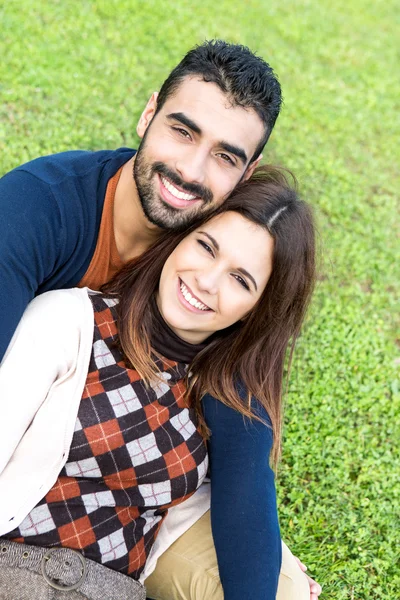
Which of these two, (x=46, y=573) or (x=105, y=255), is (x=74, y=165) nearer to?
(x=105, y=255)

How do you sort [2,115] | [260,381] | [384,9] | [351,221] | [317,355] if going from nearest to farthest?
1. [260,381]
2. [317,355]
3. [2,115]
4. [351,221]
5. [384,9]

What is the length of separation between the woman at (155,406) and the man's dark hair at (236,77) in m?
0.33

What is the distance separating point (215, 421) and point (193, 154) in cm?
119

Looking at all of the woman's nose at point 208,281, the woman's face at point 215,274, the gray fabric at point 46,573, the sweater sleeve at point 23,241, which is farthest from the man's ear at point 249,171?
the gray fabric at point 46,573

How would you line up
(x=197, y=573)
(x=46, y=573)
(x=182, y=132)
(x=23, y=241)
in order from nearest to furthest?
(x=46, y=573), (x=23, y=241), (x=197, y=573), (x=182, y=132)

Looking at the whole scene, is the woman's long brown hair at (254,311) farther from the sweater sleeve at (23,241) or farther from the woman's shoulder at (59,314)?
the sweater sleeve at (23,241)

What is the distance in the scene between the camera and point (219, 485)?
2.73 meters

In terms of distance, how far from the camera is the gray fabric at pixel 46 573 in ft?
7.44

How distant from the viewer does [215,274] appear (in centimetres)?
262

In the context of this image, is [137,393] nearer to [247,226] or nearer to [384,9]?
[247,226]

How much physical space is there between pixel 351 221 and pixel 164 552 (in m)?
3.59

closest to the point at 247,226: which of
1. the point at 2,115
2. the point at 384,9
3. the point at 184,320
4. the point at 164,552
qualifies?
the point at 184,320

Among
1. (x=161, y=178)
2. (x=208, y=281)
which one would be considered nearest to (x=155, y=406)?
(x=208, y=281)

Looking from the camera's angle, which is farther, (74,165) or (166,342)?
(74,165)
